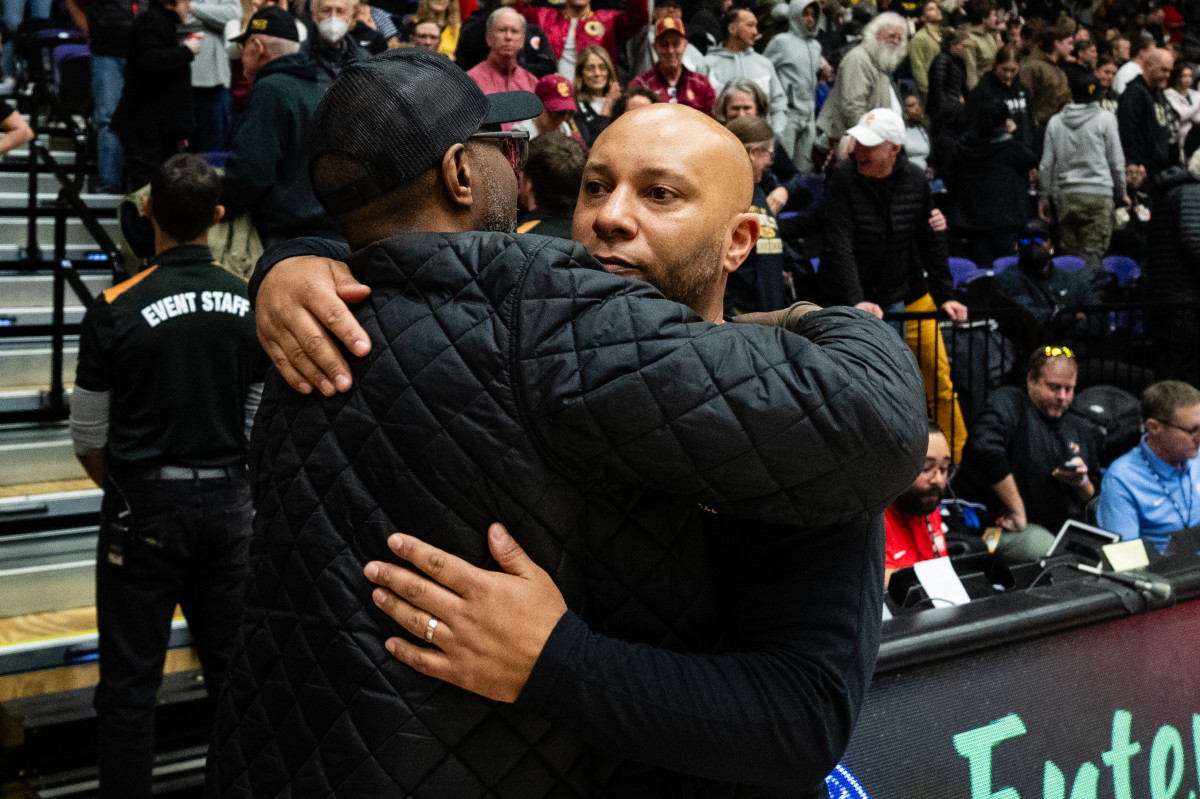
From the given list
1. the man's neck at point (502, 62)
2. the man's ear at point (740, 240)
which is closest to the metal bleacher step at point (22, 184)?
the man's neck at point (502, 62)

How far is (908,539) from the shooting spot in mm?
4621

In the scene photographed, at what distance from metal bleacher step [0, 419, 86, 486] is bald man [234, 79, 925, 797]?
415cm

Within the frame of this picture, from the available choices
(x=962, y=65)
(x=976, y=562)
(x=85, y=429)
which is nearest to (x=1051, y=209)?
(x=962, y=65)

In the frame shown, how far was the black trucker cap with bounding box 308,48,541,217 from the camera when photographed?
4.28 ft

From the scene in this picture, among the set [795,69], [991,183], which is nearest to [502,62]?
[795,69]

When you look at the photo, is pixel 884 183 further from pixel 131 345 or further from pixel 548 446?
pixel 548 446

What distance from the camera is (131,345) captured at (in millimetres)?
3457

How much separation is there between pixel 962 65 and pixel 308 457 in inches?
419

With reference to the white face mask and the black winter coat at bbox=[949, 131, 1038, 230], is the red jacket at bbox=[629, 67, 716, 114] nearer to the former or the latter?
the white face mask

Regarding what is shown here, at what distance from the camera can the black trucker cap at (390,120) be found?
1304 millimetres

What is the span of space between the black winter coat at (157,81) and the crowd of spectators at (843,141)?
12 millimetres

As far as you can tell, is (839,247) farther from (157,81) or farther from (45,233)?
(45,233)

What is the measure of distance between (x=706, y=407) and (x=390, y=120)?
0.49 meters

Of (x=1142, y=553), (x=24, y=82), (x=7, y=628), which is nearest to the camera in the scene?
(x=1142, y=553)
